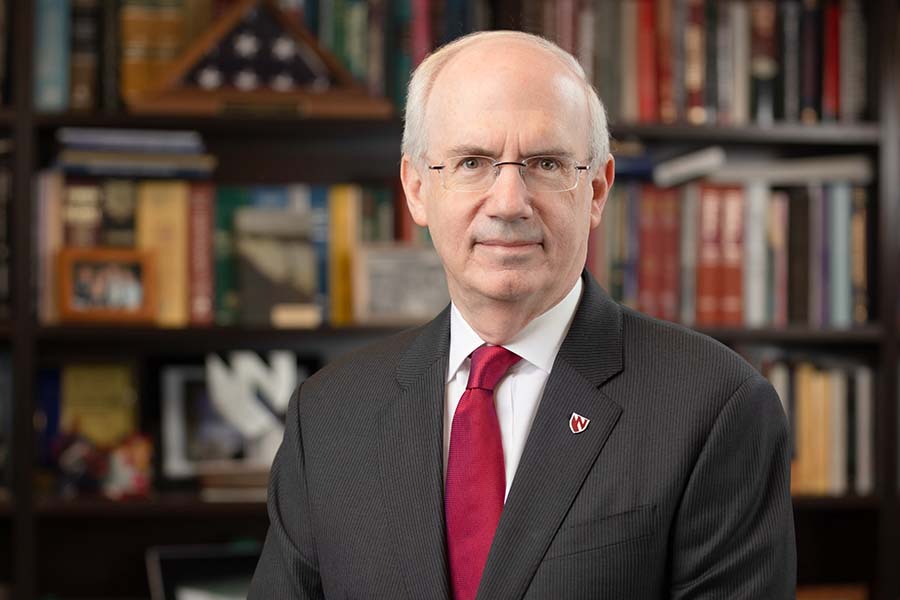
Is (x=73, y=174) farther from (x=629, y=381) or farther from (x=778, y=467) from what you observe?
(x=778, y=467)

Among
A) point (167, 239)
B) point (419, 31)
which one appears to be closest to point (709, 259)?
point (419, 31)

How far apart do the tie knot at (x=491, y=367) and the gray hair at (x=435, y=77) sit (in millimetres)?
245

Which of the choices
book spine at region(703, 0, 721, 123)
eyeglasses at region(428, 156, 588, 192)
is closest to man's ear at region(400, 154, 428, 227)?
eyeglasses at region(428, 156, 588, 192)

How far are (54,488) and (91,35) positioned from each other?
1.08m

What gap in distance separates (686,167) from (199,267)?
120 cm

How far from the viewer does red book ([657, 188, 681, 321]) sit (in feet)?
8.28

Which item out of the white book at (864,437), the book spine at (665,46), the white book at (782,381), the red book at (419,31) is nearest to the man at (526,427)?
the red book at (419,31)

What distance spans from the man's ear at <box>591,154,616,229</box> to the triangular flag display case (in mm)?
1222

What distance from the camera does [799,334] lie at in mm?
2547

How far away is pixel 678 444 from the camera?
3.57 ft

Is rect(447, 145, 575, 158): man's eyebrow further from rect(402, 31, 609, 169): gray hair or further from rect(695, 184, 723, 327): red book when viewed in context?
rect(695, 184, 723, 327): red book

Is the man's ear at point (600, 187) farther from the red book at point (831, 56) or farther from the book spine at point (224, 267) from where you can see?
the red book at point (831, 56)

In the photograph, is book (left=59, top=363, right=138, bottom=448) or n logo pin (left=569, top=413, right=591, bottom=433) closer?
n logo pin (left=569, top=413, right=591, bottom=433)

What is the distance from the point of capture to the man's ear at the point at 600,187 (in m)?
1.24
